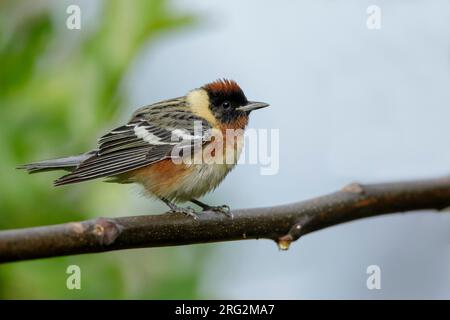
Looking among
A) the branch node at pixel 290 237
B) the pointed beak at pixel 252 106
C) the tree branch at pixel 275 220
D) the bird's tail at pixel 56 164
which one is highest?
the pointed beak at pixel 252 106

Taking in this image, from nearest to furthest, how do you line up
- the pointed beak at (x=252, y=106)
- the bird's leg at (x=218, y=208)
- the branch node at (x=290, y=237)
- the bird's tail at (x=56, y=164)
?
the branch node at (x=290, y=237), the bird's leg at (x=218, y=208), the bird's tail at (x=56, y=164), the pointed beak at (x=252, y=106)

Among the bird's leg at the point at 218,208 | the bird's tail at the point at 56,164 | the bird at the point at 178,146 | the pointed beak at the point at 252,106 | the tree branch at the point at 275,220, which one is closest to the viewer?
the tree branch at the point at 275,220

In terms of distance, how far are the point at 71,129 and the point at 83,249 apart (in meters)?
1.07

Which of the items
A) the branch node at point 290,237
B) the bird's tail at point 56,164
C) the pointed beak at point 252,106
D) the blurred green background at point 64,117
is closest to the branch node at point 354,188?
the branch node at point 290,237

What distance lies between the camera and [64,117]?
3176 millimetres

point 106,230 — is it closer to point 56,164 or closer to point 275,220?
point 275,220

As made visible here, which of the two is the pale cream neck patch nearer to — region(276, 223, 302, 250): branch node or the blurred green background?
the blurred green background

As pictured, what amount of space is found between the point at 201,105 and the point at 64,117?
4.93ft

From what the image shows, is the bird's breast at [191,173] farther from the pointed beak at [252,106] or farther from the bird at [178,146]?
the pointed beak at [252,106]

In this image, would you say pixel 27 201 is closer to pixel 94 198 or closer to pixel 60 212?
pixel 60 212

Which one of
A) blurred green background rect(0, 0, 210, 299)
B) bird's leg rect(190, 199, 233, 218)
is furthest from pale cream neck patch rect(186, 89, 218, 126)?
blurred green background rect(0, 0, 210, 299)

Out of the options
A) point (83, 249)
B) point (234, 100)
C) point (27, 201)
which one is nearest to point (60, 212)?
point (27, 201)

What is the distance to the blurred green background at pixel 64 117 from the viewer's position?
3045mm

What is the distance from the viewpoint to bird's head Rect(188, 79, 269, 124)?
4500 millimetres
